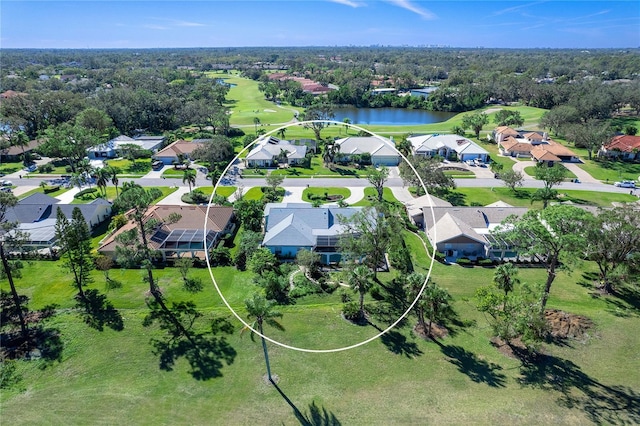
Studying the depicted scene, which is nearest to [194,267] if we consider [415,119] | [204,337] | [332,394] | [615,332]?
[204,337]

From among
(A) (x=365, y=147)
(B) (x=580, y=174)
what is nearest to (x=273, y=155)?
(A) (x=365, y=147)

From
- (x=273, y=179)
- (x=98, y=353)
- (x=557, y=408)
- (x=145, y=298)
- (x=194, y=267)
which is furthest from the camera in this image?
(x=273, y=179)

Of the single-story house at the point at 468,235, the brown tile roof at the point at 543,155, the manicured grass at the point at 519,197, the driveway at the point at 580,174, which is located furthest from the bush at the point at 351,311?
the brown tile roof at the point at 543,155

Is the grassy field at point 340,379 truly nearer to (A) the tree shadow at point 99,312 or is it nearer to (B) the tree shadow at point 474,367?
(B) the tree shadow at point 474,367

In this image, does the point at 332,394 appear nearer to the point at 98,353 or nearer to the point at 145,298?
the point at 98,353

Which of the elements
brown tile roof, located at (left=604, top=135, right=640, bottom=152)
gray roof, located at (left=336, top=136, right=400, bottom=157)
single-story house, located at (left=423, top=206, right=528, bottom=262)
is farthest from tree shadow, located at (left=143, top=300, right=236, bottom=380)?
brown tile roof, located at (left=604, top=135, right=640, bottom=152)

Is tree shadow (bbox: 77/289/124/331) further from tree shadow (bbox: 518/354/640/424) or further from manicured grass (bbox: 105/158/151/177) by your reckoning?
manicured grass (bbox: 105/158/151/177)
